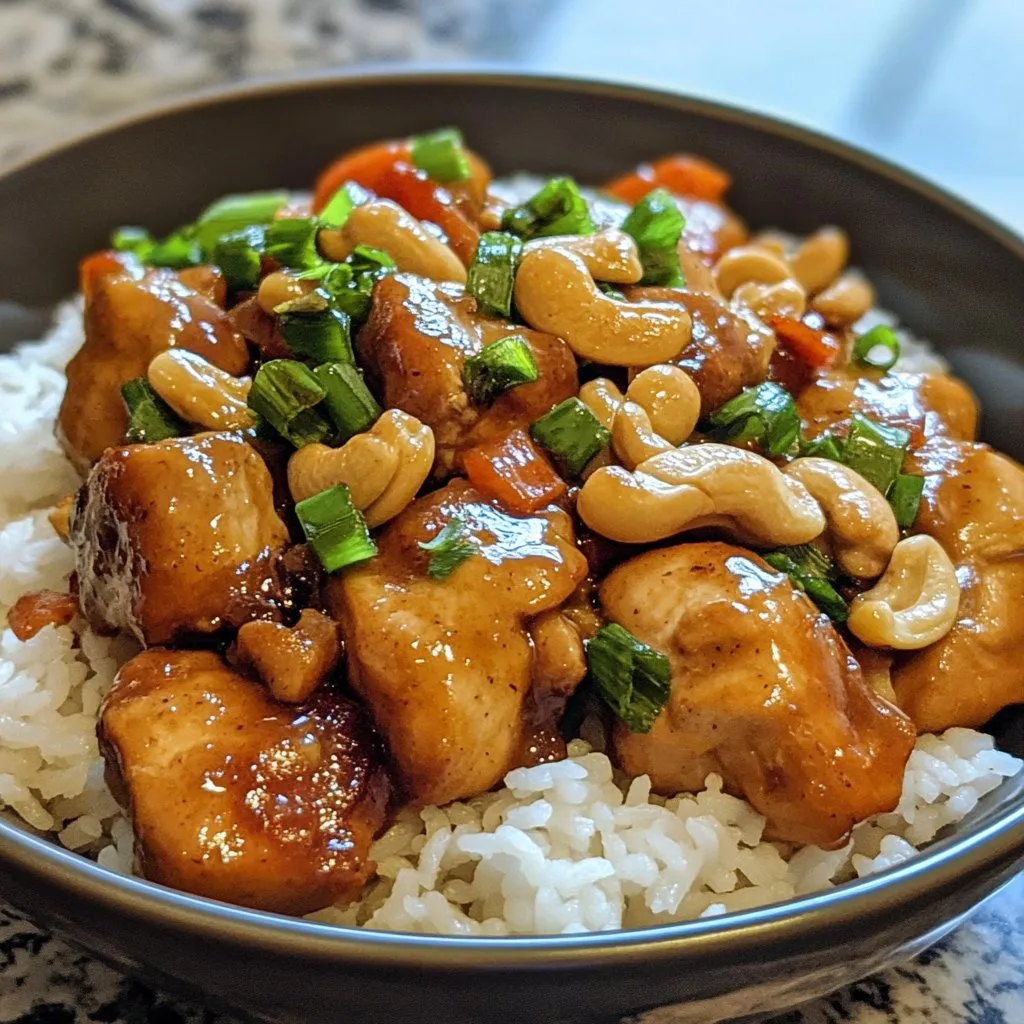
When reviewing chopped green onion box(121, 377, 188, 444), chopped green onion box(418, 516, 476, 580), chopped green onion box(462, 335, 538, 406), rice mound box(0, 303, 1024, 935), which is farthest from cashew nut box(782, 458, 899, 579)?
chopped green onion box(121, 377, 188, 444)

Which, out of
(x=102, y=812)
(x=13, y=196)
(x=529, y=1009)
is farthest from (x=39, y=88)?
(x=529, y=1009)

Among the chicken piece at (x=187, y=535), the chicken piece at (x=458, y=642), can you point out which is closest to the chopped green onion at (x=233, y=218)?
the chicken piece at (x=187, y=535)

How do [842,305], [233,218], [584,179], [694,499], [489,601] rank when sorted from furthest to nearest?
[584,179] < [233,218] < [842,305] < [694,499] < [489,601]

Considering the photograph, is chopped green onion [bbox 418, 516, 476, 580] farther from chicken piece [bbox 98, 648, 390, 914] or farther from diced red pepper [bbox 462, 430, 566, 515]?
chicken piece [bbox 98, 648, 390, 914]

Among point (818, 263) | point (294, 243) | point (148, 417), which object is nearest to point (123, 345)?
point (148, 417)

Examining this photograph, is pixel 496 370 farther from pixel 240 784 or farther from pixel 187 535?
pixel 240 784

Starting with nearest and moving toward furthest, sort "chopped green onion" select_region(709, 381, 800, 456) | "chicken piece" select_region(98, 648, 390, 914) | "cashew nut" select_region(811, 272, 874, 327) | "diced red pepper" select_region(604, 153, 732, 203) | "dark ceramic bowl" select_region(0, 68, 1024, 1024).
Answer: "dark ceramic bowl" select_region(0, 68, 1024, 1024) < "chicken piece" select_region(98, 648, 390, 914) < "chopped green onion" select_region(709, 381, 800, 456) < "cashew nut" select_region(811, 272, 874, 327) < "diced red pepper" select_region(604, 153, 732, 203)

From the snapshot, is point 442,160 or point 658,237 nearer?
point 658,237
